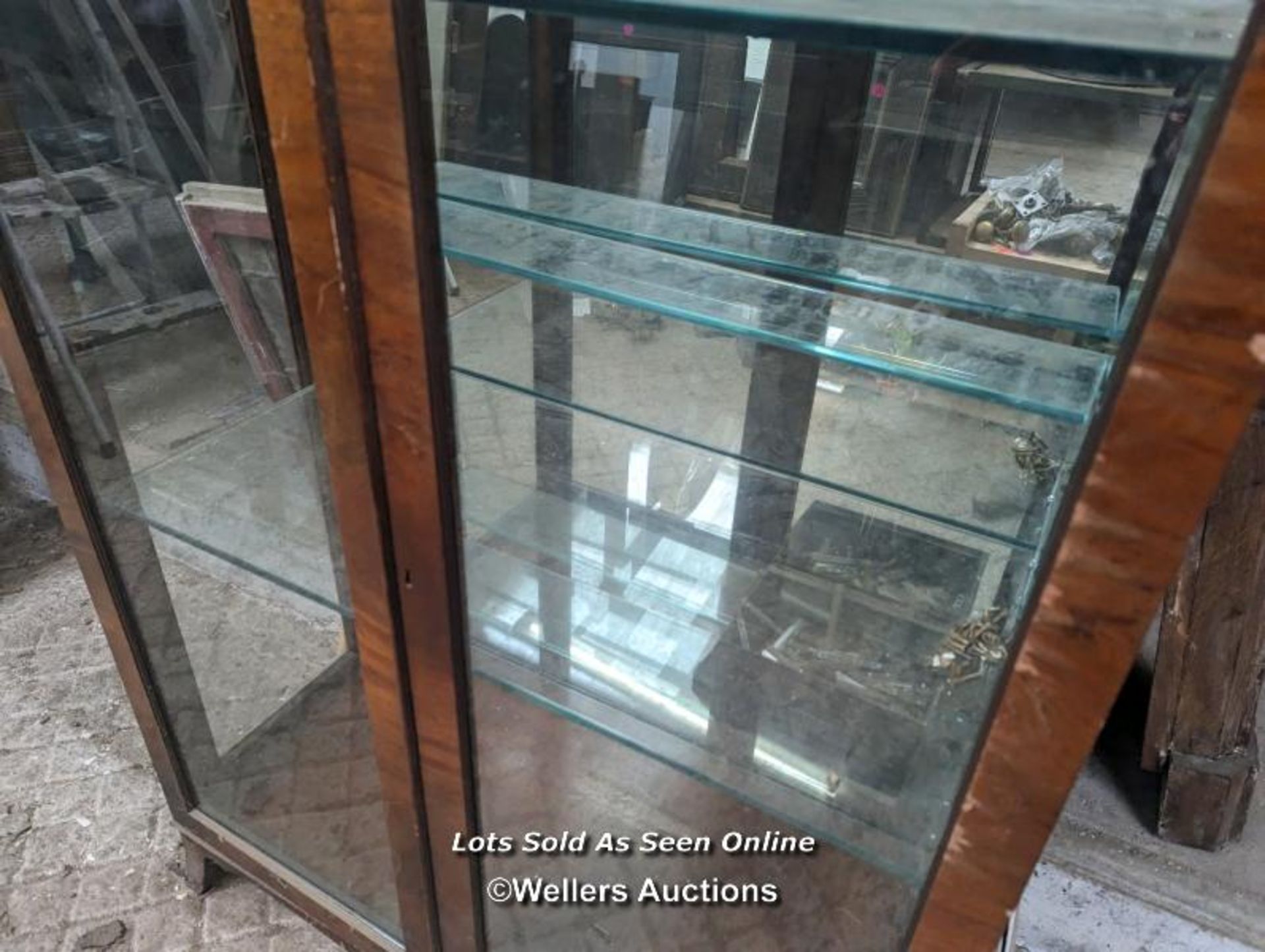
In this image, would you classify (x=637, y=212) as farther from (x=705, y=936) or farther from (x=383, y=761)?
(x=705, y=936)

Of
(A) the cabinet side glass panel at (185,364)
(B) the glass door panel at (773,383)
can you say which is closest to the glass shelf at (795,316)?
(B) the glass door panel at (773,383)

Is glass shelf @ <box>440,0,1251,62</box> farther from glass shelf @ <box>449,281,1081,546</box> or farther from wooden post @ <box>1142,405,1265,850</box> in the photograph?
wooden post @ <box>1142,405,1265,850</box>

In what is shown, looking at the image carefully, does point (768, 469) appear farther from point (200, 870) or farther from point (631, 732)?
point (200, 870)

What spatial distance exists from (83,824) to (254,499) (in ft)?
2.23

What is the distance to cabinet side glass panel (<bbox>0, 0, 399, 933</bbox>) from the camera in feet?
2.82

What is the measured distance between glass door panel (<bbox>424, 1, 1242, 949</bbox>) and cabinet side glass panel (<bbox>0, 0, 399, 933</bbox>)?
0.23 m

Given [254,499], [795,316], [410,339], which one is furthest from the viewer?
[254,499]

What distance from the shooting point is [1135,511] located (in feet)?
1.26

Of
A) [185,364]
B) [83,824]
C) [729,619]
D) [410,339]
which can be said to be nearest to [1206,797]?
[729,619]

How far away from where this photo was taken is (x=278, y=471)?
103cm

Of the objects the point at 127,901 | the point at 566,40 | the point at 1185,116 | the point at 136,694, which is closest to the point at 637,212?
the point at 566,40

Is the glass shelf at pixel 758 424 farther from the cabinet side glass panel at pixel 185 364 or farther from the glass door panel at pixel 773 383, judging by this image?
the cabinet side glass panel at pixel 185 364

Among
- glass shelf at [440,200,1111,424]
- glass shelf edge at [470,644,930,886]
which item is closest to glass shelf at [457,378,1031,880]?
glass shelf edge at [470,644,930,886]

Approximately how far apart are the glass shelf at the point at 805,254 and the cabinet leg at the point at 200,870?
0.94 metres
